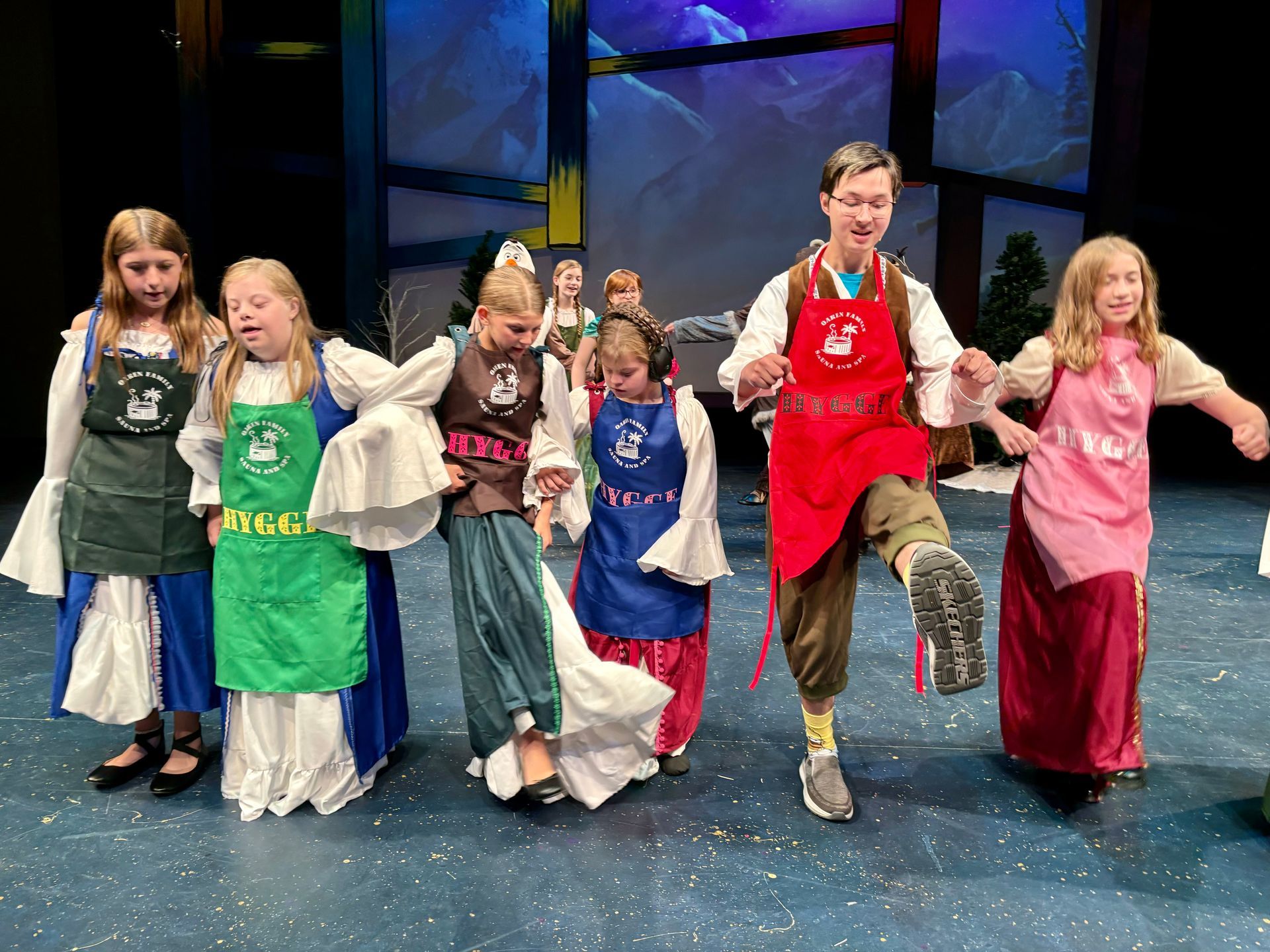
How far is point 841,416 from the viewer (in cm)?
219

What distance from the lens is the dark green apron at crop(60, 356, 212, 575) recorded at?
233 cm

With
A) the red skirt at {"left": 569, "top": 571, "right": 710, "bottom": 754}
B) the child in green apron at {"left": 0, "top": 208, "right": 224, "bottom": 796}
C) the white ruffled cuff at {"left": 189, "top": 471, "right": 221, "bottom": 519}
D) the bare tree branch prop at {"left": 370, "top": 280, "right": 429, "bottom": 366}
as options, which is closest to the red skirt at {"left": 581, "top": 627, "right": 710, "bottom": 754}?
the red skirt at {"left": 569, "top": 571, "right": 710, "bottom": 754}

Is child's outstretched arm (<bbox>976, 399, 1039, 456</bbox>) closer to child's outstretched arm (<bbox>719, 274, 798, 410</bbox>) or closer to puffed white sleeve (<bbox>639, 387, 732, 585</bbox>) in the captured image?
child's outstretched arm (<bbox>719, 274, 798, 410</bbox>)

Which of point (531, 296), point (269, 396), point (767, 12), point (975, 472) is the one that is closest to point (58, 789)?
point (269, 396)

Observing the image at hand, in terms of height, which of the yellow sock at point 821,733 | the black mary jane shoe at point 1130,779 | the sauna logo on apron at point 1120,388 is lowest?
the black mary jane shoe at point 1130,779

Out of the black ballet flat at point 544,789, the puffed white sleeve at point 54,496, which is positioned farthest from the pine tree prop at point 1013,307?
the puffed white sleeve at point 54,496

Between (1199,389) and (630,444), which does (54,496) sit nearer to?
(630,444)

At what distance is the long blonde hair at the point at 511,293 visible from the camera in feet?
7.25

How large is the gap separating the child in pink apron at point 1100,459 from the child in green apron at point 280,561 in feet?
5.50

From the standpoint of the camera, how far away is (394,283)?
963 centimetres

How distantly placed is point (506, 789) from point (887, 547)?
3.67 feet

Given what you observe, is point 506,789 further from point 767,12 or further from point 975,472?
point 767,12

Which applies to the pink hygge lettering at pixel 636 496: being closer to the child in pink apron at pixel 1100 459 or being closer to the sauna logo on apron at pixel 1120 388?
the child in pink apron at pixel 1100 459

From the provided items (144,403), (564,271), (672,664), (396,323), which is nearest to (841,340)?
(672,664)
